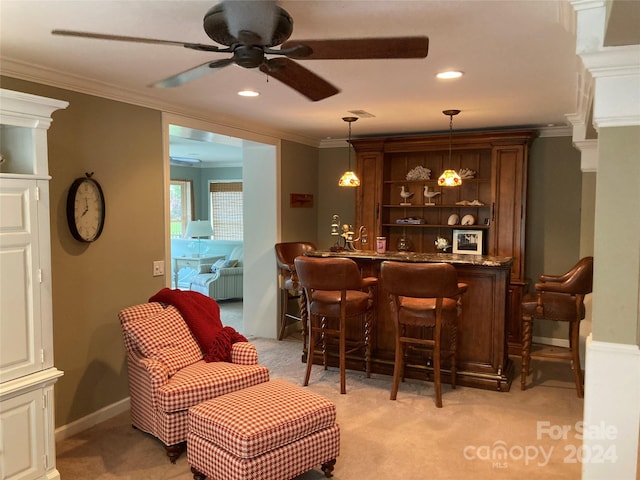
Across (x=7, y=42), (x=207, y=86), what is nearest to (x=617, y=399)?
(x=207, y=86)

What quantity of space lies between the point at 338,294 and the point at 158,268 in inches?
59.4

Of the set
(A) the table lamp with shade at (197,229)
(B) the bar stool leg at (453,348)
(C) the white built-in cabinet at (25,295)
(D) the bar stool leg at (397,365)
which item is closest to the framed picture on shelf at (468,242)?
(B) the bar stool leg at (453,348)

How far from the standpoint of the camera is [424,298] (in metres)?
3.97

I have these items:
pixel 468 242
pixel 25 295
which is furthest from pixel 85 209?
pixel 468 242

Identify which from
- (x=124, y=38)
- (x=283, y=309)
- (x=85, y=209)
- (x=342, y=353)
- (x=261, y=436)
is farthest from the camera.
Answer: (x=283, y=309)

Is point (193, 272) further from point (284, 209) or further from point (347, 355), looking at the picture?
point (347, 355)

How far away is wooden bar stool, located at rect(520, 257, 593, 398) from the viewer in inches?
156

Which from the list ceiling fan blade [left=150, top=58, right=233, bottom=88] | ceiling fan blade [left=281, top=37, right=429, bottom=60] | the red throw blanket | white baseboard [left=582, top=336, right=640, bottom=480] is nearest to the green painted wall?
white baseboard [left=582, top=336, right=640, bottom=480]

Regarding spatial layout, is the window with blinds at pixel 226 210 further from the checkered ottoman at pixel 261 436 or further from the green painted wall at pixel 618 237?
the green painted wall at pixel 618 237

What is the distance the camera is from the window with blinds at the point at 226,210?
34.6 ft

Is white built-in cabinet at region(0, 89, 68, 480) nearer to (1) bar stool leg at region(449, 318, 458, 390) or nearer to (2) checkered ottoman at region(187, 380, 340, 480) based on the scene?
(2) checkered ottoman at region(187, 380, 340, 480)

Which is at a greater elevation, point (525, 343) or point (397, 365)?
point (525, 343)

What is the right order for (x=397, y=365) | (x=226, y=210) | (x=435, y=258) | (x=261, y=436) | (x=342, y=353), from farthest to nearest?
(x=226, y=210)
(x=435, y=258)
(x=342, y=353)
(x=397, y=365)
(x=261, y=436)

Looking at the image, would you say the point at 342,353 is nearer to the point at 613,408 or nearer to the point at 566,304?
the point at 566,304
